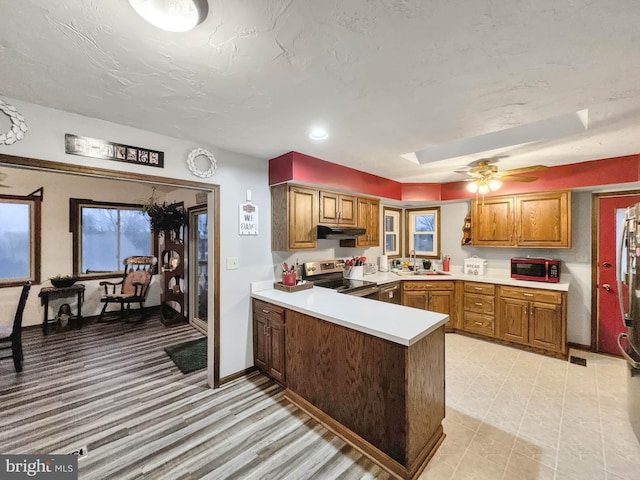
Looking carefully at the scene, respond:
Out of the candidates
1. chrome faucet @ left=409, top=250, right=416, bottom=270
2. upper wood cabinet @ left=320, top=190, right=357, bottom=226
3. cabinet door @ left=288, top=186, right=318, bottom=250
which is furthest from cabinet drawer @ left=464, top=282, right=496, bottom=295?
cabinet door @ left=288, top=186, right=318, bottom=250

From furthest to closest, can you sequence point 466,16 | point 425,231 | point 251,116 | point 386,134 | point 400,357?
point 425,231 → point 386,134 → point 251,116 → point 400,357 → point 466,16

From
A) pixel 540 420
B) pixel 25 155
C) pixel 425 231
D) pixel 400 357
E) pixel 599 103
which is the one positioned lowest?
pixel 540 420

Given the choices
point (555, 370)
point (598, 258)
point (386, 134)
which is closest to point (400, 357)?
point (386, 134)

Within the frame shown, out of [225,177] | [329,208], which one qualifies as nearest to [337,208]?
[329,208]

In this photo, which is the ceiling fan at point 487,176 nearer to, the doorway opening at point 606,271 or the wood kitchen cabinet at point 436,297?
the doorway opening at point 606,271

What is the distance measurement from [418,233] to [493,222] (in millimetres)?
1306

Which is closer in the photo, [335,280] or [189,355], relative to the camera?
[189,355]

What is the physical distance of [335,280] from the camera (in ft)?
12.2

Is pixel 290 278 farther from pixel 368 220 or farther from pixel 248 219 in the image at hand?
pixel 368 220

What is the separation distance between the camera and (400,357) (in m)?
1.63

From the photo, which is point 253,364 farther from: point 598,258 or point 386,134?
point 598,258

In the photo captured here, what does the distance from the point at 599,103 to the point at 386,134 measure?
138 centimetres

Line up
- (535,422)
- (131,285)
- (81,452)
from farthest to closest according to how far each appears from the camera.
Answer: (131,285)
(535,422)
(81,452)

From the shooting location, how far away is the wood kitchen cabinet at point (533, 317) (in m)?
3.21
